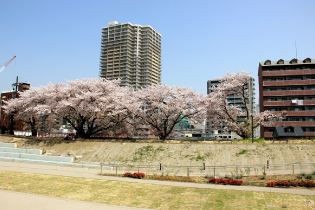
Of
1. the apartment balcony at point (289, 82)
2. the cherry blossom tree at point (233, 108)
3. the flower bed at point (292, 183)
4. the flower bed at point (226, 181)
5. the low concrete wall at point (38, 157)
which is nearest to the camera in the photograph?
the flower bed at point (292, 183)

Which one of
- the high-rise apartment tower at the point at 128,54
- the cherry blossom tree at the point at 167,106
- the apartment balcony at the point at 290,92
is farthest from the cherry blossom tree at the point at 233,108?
the high-rise apartment tower at the point at 128,54

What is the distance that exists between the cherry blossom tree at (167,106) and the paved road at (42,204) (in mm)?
26960

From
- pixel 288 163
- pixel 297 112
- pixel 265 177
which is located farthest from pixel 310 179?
pixel 297 112

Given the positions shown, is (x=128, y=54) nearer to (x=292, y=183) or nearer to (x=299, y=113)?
(x=299, y=113)

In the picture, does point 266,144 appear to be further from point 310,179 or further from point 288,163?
point 310,179

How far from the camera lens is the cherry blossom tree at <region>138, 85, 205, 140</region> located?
41875 millimetres

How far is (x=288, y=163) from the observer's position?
80.2ft

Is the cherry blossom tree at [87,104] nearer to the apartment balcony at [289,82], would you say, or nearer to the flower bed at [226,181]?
the flower bed at [226,181]

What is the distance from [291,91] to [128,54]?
10555 cm

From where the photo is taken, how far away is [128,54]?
143 meters

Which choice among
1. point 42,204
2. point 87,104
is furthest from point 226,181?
point 87,104

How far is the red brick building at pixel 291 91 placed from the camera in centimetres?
5203

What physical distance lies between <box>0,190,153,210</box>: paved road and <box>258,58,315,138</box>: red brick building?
46978 mm

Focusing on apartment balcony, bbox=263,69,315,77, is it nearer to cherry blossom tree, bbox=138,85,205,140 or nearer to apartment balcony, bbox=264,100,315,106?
apartment balcony, bbox=264,100,315,106
